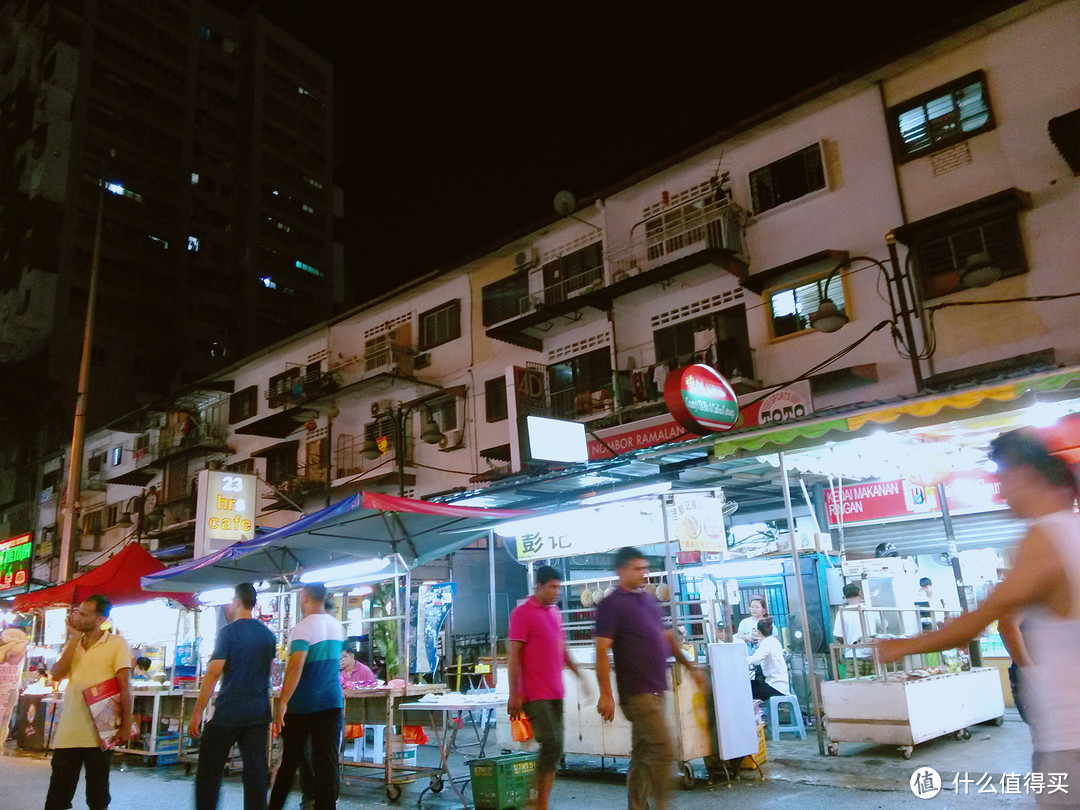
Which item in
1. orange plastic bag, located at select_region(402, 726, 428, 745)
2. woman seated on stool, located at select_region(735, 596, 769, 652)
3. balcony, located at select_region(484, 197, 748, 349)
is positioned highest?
balcony, located at select_region(484, 197, 748, 349)

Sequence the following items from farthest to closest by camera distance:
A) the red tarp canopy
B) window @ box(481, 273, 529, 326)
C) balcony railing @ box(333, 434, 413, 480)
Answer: balcony railing @ box(333, 434, 413, 480)
window @ box(481, 273, 529, 326)
the red tarp canopy

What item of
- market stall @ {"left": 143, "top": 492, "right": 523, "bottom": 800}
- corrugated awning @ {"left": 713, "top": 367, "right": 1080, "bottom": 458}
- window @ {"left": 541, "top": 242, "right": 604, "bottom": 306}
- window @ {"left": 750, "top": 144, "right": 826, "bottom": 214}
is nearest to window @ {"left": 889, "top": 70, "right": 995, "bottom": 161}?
window @ {"left": 750, "top": 144, "right": 826, "bottom": 214}

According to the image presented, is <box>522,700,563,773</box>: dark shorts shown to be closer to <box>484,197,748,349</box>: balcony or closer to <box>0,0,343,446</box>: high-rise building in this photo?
<box>484,197,748,349</box>: balcony

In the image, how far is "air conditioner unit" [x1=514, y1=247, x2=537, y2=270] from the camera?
21.5 metres

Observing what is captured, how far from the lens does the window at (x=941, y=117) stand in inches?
561

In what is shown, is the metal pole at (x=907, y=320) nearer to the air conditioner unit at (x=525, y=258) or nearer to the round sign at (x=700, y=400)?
the round sign at (x=700, y=400)

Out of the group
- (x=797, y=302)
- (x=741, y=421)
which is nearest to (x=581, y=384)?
(x=741, y=421)

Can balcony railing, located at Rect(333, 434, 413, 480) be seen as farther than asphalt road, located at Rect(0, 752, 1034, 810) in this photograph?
Yes

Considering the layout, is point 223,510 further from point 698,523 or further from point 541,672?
point 541,672

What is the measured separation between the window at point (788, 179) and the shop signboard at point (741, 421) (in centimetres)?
409

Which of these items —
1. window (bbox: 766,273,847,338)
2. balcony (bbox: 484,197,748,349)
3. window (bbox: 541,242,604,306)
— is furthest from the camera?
window (bbox: 541,242,604,306)

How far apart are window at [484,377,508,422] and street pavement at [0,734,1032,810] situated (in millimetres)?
11439

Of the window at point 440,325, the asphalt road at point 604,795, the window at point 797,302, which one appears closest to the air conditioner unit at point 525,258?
the window at point 440,325

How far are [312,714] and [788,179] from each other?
14476mm
